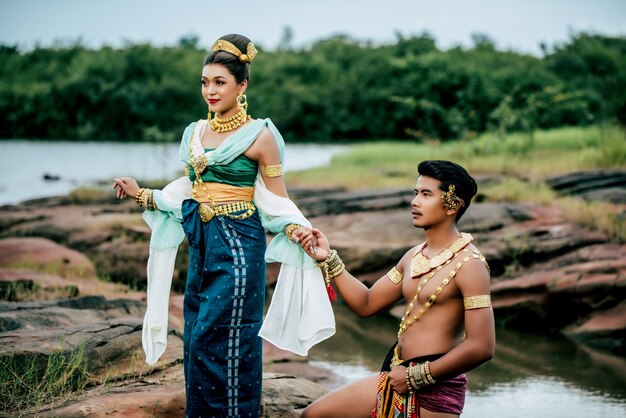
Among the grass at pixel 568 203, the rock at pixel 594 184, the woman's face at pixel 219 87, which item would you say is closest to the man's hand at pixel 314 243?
the woman's face at pixel 219 87

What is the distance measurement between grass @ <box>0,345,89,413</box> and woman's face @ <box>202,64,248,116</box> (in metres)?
1.54

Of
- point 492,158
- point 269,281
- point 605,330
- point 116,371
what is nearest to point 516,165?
point 492,158

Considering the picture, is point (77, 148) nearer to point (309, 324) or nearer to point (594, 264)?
point (594, 264)

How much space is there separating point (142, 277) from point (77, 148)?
50.4ft

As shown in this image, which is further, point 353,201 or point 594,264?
point 353,201

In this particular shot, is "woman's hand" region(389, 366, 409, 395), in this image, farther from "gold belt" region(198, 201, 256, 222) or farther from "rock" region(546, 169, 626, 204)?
"rock" region(546, 169, 626, 204)

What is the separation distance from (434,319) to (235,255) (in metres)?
0.96

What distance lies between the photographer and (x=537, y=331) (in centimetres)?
777

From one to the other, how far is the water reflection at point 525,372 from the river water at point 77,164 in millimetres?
8834

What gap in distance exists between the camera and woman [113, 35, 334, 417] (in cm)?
377

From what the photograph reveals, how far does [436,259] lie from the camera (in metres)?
3.51

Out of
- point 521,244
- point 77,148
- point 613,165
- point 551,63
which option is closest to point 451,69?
point 551,63

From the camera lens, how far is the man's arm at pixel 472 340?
129 inches

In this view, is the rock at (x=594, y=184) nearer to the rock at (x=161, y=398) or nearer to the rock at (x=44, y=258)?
the rock at (x=44, y=258)
